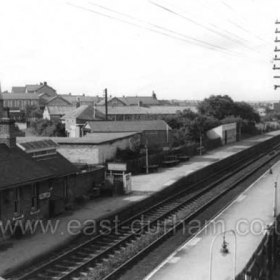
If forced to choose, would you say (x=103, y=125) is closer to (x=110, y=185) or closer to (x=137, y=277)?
(x=110, y=185)

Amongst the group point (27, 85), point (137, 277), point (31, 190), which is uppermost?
point (27, 85)

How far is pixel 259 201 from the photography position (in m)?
26.3

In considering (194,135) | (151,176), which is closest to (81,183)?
(151,176)

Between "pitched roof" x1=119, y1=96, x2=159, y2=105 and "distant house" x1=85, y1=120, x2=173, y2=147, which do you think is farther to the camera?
"pitched roof" x1=119, y1=96, x2=159, y2=105

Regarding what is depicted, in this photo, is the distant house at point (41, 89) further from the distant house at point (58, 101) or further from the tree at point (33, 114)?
the tree at point (33, 114)

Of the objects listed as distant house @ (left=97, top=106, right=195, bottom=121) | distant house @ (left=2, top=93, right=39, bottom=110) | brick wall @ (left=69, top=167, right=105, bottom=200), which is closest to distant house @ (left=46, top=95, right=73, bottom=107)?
distant house @ (left=2, top=93, right=39, bottom=110)

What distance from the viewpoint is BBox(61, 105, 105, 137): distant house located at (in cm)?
6756

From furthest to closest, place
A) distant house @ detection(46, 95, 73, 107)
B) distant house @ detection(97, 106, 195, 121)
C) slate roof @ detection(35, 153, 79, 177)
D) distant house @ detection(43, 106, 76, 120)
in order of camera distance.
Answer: distant house @ detection(46, 95, 73, 107)
distant house @ detection(43, 106, 76, 120)
distant house @ detection(97, 106, 195, 121)
slate roof @ detection(35, 153, 79, 177)

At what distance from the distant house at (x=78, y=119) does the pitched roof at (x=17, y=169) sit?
44072mm

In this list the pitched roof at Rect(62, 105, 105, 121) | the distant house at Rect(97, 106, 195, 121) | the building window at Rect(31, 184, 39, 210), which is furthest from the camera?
the distant house at Rect(97, 106, 195, 121)

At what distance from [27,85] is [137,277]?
15471 cm

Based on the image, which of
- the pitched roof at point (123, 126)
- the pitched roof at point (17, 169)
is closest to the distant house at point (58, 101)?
the pitched roof at point (123, 126)

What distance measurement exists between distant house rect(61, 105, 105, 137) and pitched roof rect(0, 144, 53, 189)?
145 ft

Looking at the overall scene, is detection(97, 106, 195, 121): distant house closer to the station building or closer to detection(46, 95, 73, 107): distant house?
detection(46, 95, 73, 107): distant house
